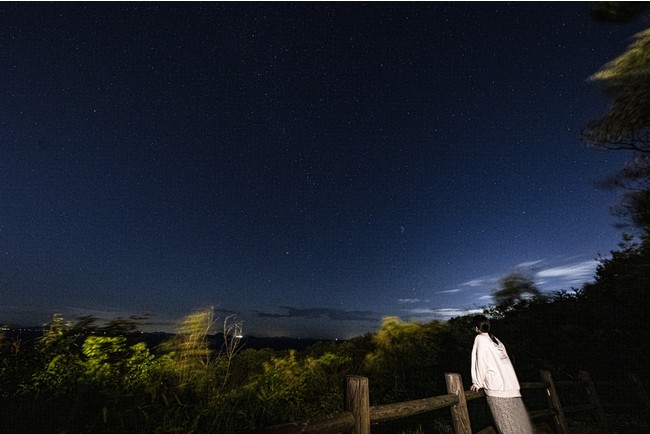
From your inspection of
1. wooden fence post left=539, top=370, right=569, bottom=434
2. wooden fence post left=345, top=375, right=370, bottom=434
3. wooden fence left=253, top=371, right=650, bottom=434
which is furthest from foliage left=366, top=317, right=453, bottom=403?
wooden fence post left=345, top=375, right=370, bottom=434

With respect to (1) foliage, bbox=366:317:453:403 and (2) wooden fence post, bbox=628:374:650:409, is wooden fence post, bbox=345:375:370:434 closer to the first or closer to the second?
(2) wooden fence post, bbox=628:374:650:409

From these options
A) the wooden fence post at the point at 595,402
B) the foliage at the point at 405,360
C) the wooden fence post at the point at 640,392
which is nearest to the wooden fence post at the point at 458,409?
the wooden fence post at the point at 595,402

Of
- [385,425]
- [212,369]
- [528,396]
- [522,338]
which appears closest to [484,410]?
[528,396]

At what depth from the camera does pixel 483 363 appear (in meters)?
3.88

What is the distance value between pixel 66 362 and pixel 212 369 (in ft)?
8.64

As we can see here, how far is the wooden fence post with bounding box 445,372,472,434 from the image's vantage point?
11.9ft

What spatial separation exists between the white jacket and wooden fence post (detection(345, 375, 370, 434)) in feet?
6.24

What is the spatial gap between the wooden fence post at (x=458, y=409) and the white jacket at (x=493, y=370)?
1.27 ft

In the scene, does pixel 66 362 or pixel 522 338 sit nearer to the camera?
pixel 66 362

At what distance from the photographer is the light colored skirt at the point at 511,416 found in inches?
142

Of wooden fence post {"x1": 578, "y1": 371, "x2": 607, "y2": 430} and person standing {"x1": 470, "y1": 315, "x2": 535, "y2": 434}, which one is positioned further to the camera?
wooden fence post {"x1": 578, "y1": 371, "x2": 607, "y2": 430}

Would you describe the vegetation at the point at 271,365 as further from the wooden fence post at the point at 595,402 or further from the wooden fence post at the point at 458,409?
the wooden fence post at the point at 595,402

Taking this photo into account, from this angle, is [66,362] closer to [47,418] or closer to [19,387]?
[19,387]

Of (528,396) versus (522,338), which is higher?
(522,338)
